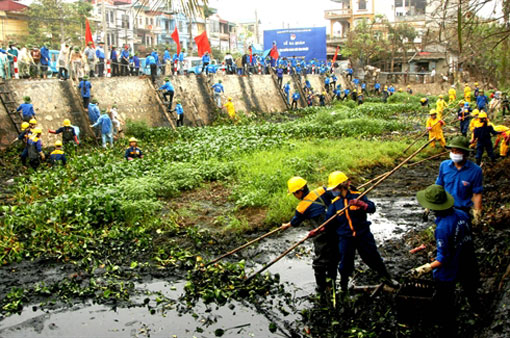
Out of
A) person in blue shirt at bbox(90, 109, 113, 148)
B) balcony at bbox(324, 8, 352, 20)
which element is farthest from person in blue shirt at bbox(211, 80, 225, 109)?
balcony at bbox(324, 8, 352, 20)

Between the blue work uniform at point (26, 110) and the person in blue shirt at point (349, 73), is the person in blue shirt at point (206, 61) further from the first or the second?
the person in blue shirt at point (349, 73)

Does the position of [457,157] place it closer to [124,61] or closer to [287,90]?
[124,61]

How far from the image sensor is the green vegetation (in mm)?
8438

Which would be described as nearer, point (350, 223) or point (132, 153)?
point (350, 223)

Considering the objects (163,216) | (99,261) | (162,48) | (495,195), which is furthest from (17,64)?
(162,48)

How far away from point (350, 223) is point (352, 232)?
11cm

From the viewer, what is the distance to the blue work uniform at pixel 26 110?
1706 cm

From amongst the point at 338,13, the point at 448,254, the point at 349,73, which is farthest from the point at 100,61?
the point at 338,13

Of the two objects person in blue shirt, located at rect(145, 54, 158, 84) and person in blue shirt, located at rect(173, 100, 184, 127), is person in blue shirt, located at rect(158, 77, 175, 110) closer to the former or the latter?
person in blue shirt, located at rect(173, 100, 184, 127)

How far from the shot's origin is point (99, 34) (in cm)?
4403

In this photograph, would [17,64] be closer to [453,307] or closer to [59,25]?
[453,307]

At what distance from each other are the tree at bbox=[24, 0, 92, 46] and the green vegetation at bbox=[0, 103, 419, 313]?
23639mm

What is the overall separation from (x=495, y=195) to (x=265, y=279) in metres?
5.80

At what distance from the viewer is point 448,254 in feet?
17.3
